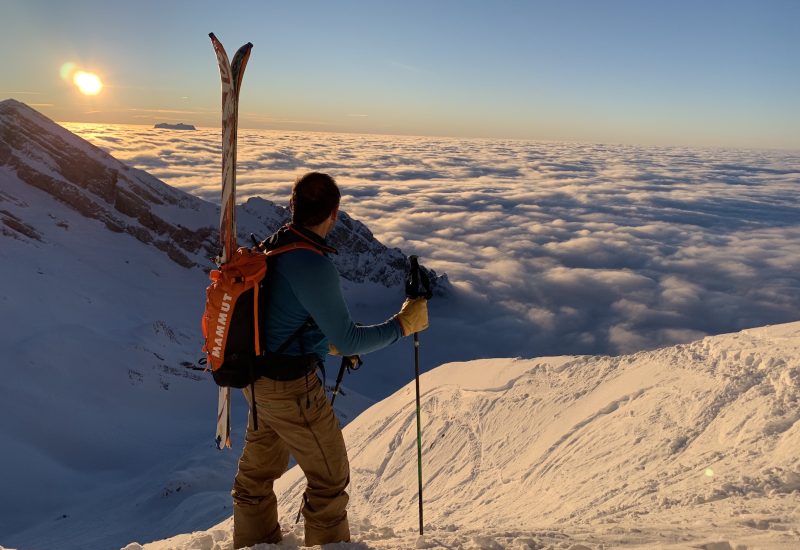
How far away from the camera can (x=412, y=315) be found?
3.93 metres

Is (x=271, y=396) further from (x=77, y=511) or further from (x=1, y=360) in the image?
(x=1, y=360)

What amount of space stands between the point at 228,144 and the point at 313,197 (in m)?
2.20

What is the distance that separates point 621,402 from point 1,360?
2513 centimetres

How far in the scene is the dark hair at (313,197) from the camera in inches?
133

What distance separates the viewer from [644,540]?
13.0ft

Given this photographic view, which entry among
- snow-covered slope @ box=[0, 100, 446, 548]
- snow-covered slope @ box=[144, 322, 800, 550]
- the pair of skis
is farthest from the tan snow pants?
snow-covered slope @ box=[0, 100, 446, 548]

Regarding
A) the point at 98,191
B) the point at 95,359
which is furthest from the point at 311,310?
the point at 98,191

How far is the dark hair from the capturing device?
11.1 feet

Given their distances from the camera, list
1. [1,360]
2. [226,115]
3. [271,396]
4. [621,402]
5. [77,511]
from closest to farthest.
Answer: [271,396], [226,115], [621,402], [77,511], [1,360]

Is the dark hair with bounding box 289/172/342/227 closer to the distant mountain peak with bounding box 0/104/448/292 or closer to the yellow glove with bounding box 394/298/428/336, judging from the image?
the yellow glove with bounding box 394/298/428/336

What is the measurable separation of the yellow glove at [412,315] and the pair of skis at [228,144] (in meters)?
1.81

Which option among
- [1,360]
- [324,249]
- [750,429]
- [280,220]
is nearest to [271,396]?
[324,249]

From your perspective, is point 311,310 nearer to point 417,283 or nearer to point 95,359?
point 417,283

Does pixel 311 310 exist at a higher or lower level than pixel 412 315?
higher
